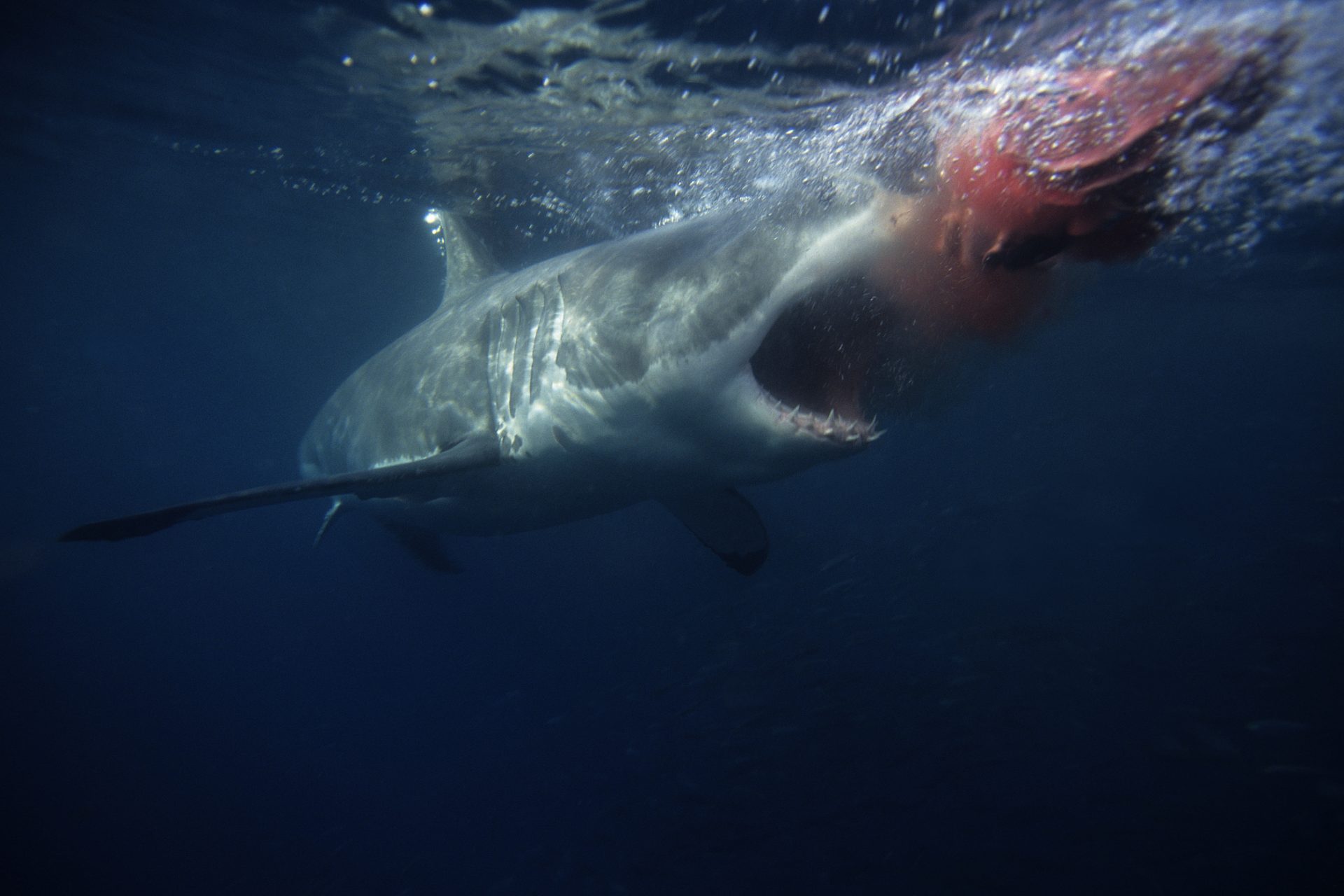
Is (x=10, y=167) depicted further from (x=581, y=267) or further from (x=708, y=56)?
(x=581, y=267)

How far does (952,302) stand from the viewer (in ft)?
9.09

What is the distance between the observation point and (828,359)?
336 cm

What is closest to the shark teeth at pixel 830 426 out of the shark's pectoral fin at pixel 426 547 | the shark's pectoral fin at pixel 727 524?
the shark's pectoral fin at pixel 727 524

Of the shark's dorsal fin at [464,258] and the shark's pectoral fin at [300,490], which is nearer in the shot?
the shark's pectoral fin at [300,490]

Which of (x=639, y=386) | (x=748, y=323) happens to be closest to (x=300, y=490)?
(x=639, y=386)

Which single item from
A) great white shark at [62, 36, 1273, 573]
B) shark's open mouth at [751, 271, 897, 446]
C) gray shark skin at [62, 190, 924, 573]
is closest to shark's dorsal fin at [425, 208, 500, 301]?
gray shark skin at [62, 190, 924, 573]

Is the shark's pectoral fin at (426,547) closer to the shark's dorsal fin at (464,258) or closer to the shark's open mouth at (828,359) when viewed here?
the shark's dorsal fin at (464,258)

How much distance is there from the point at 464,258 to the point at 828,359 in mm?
7244

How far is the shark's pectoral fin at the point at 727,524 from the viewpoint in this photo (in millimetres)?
5879

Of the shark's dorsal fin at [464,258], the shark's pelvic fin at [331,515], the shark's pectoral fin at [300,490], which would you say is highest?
the shark's dorsal fin at [464,258]

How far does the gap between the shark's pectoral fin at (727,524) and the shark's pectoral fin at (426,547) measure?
4429 mm

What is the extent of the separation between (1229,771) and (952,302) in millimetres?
6779

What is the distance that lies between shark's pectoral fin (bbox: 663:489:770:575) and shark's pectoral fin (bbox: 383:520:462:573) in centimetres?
443

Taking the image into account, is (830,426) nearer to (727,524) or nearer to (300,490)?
(727,524)
